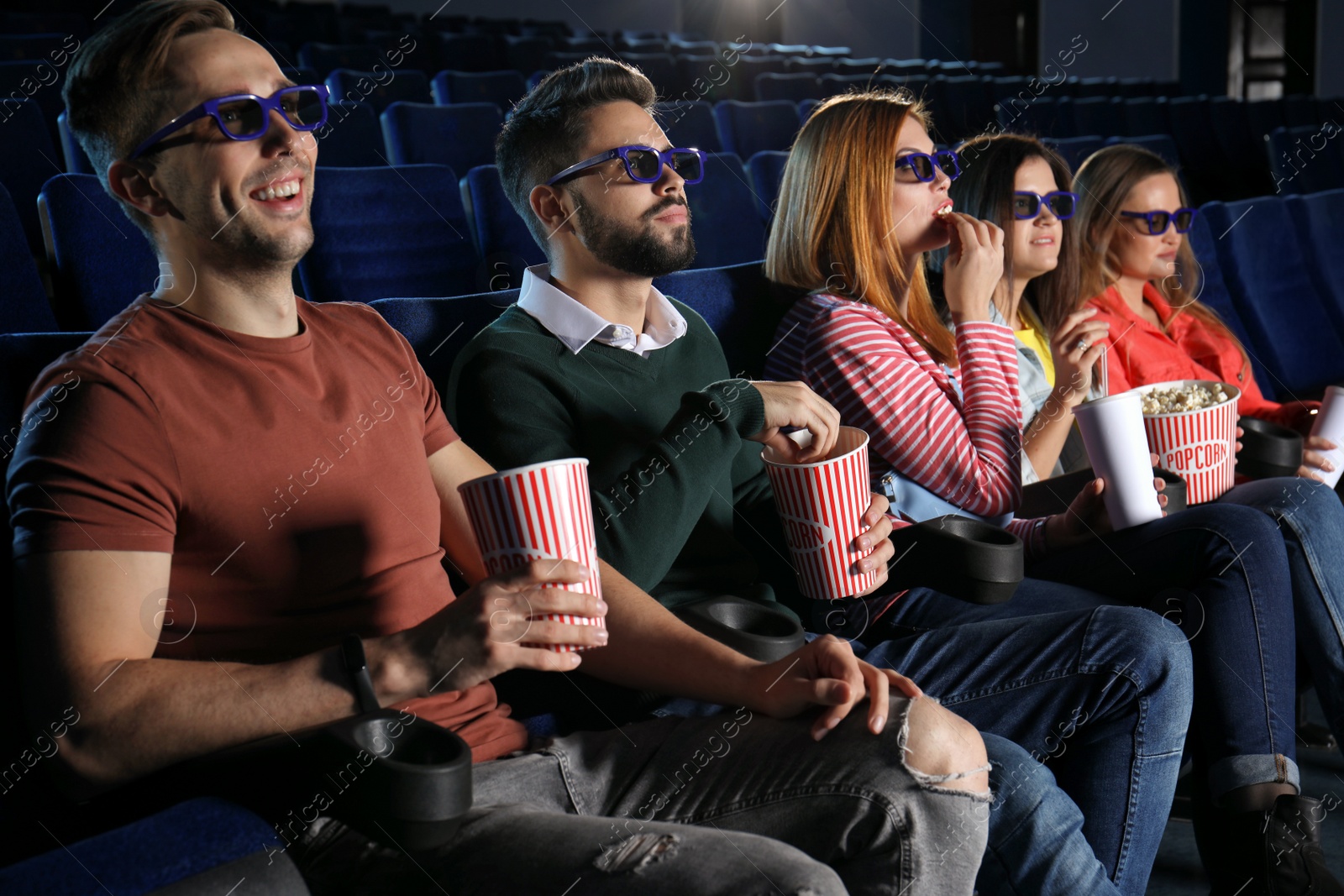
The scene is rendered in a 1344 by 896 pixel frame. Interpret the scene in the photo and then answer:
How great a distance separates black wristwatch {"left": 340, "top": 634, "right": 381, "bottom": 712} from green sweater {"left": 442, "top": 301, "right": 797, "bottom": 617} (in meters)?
0.35

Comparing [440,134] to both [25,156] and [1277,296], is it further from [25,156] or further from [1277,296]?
[1277,296]

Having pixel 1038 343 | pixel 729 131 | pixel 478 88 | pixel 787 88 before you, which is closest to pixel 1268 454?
pixel 1038 343

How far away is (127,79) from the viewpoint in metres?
0.96

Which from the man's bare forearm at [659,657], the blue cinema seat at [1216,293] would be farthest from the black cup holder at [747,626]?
the blue cinema seat at [1216,293]

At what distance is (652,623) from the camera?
1028 mm

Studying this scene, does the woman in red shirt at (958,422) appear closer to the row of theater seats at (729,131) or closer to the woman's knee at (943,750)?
the woman's knee at (943,750)

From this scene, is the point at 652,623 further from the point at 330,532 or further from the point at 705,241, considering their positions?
the point at 705,241

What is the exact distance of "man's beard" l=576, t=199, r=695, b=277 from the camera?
52.6 inches

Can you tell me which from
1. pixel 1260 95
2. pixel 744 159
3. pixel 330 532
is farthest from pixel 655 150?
pixel 1260 95

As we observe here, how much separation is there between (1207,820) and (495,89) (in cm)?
361

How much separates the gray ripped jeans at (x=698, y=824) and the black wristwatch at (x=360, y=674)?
130 mm

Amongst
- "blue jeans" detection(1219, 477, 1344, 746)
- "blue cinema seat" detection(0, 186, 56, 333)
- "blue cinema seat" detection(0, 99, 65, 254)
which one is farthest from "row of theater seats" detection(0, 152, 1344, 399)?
"blue jeans" detection(1219, 477, 1344, 746)

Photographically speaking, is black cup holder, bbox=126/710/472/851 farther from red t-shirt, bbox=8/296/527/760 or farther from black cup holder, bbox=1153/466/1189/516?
black cup holder, bbox=1153/466/1189/516

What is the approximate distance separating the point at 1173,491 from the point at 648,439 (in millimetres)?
713
